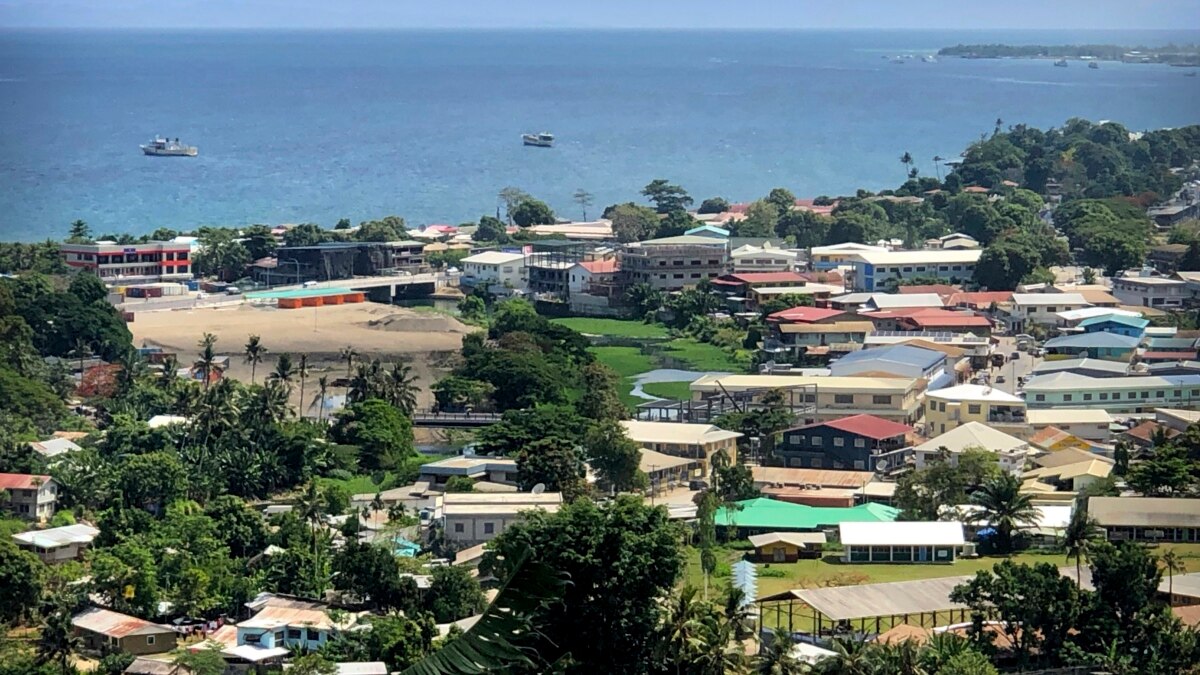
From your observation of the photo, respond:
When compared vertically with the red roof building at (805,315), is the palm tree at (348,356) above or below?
below

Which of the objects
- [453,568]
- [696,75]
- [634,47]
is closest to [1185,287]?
[453,568]

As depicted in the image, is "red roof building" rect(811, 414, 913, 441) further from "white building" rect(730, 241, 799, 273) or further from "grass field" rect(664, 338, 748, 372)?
"white building" rect(730, 241, 799, 273)

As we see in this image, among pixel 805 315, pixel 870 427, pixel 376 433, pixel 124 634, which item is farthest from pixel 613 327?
pixel 124 634

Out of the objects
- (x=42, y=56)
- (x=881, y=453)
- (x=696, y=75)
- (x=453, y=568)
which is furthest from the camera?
(x=42, y=56)

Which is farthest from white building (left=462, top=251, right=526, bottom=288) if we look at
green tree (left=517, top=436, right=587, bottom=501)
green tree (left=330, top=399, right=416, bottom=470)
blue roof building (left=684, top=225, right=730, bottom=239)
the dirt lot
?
green tree (left=517, top=436, right=587, bottom=501)

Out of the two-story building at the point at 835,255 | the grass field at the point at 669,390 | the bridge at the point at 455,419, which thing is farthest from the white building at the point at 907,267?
the bridge at the point at 455,419

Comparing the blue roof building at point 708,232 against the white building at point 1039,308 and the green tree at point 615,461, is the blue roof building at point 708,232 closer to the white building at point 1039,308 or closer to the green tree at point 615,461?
the white building at point 1039,308

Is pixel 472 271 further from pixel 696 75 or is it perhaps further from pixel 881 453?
pixel 696 75
